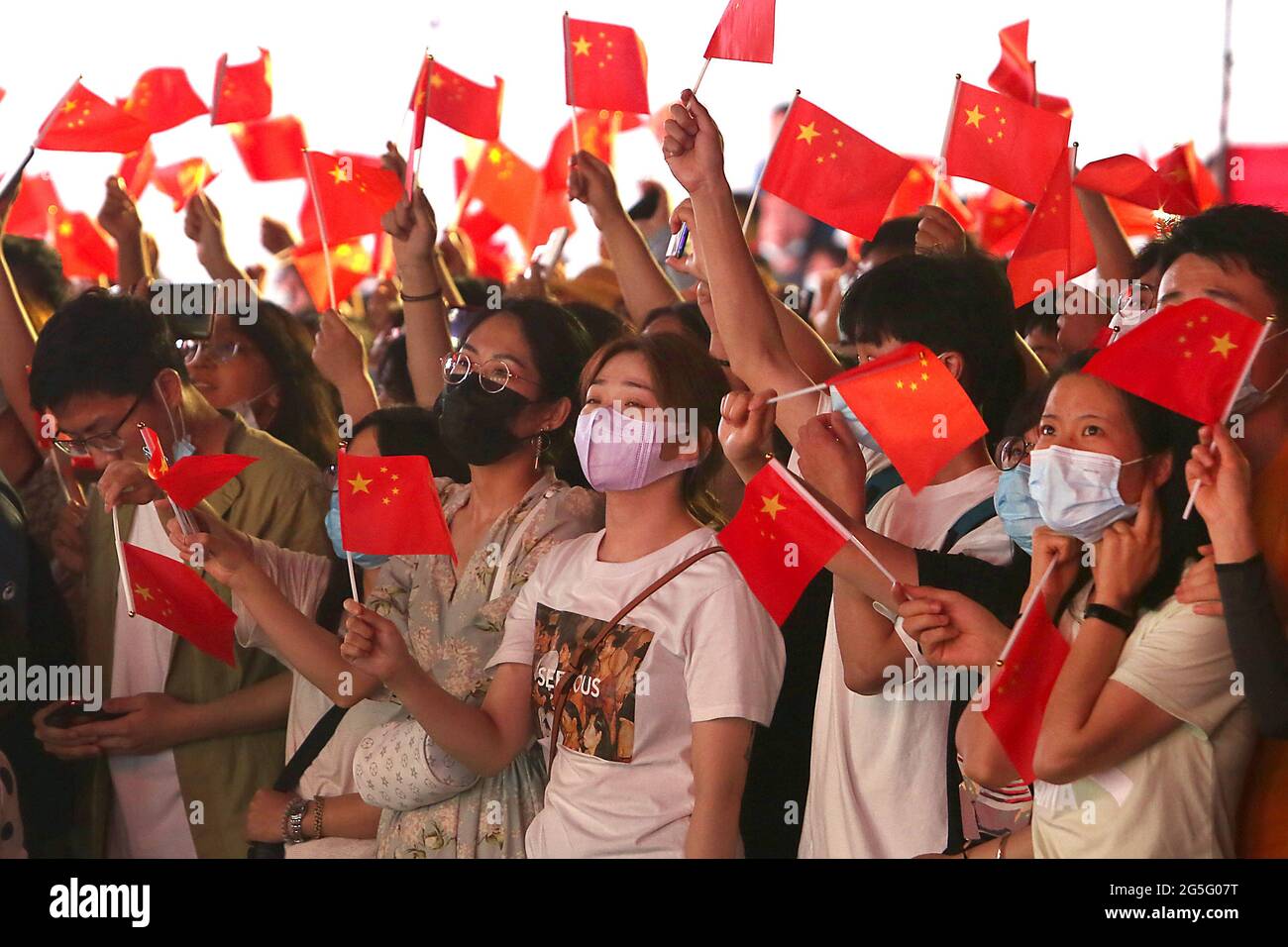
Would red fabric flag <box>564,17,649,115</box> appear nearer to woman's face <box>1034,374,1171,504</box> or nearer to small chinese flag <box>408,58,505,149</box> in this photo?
small chinese flag <box>408,58,505,149</box>

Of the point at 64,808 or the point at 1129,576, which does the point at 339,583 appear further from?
the point at 1129,576

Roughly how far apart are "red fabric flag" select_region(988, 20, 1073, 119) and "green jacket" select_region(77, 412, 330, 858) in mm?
1909

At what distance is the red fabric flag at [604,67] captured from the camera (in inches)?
135

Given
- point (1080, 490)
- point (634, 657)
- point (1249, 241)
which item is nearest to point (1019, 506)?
point (1080, 490)

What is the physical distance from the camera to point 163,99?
4.48m

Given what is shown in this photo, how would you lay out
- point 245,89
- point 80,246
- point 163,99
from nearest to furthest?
point 245,89 < point 163,99 < point 80,246

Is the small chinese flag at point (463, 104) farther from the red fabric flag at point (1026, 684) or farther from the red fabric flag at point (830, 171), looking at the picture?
the red fabric flag at point (1026, 684)

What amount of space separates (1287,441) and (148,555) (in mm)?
1972

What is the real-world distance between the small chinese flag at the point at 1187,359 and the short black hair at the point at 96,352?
1.91 meters

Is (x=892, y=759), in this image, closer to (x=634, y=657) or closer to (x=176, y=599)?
(x=634, y=657)

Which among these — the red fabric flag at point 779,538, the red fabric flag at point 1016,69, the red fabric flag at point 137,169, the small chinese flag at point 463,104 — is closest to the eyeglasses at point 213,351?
the small chinese flag at point 463,104

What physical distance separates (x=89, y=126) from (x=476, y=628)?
1.83 m

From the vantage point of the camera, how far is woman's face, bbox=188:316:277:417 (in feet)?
12.2

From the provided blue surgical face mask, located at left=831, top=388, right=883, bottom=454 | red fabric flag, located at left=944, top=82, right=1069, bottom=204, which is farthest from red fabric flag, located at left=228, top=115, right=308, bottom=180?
A: blue surgical face mask, located at left=831, top=388, right=883, bottom=454
